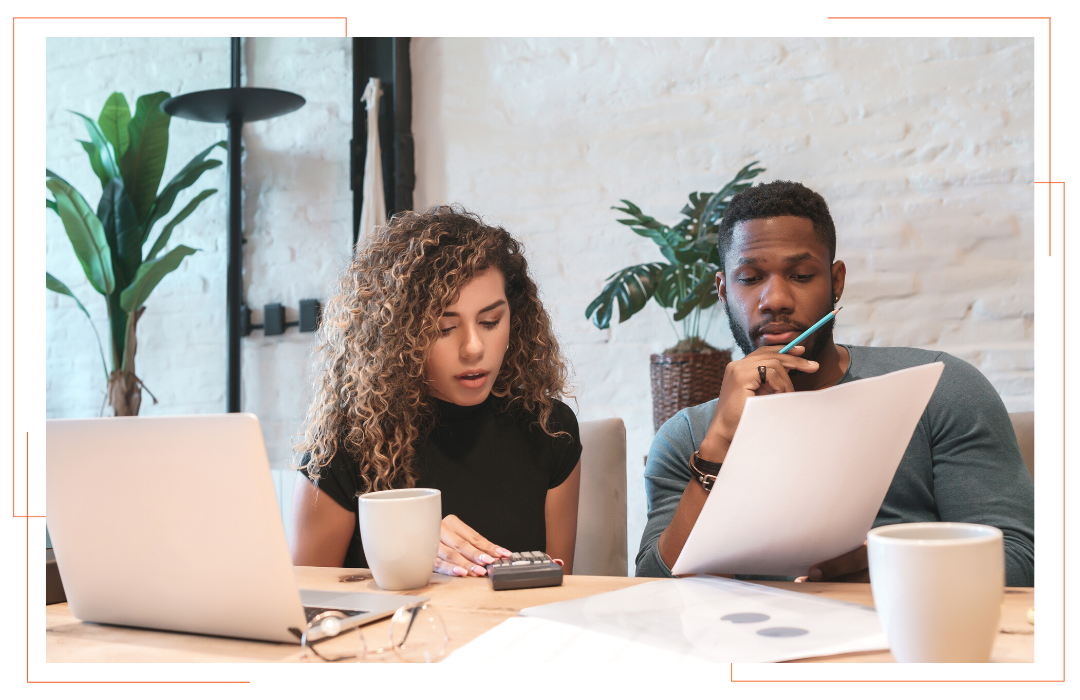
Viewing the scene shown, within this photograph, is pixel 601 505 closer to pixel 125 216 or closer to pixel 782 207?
pixel 782 207

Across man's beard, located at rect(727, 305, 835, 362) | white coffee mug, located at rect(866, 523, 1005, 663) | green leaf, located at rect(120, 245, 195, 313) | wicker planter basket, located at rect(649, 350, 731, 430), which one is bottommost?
white coffee mug, located at rect(866, 523, 1005, 663)

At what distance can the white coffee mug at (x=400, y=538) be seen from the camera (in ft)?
2.85

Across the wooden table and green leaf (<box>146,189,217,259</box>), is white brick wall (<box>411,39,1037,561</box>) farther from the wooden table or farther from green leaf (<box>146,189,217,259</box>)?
the wooden table

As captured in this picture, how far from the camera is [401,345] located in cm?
129

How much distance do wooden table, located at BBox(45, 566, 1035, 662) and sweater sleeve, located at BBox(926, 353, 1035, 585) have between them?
1.18 ft

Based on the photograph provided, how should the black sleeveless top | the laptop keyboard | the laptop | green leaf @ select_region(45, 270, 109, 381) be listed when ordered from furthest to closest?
green leaf @ select_region(45, 270, 109, 381) → the black sleeveless top → the laptop keyboard → the laptop

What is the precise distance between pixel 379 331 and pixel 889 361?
0.82 m

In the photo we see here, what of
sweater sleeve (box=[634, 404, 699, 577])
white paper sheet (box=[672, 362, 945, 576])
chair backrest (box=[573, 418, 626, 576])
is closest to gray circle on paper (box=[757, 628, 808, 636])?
white paper sheet (box=[672, 362, 945, 576])

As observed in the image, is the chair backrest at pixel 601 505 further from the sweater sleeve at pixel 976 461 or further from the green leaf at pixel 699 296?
the green leaf at pixel 699 296

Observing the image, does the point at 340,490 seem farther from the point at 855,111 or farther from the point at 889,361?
the point at 855,111

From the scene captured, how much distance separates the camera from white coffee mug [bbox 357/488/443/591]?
870mm

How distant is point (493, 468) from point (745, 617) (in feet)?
2.28

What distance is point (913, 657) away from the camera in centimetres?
57

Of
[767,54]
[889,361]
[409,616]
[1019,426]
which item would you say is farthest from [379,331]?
[767,54]
